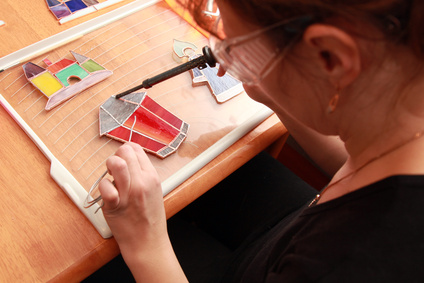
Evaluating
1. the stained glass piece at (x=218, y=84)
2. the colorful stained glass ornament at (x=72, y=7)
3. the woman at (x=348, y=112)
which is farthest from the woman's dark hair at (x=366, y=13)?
the colorful stained glass ornament at (x=72, y=7)

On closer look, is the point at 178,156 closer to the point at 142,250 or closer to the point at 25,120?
the point at 142,250

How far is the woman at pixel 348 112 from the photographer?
1.13 ft

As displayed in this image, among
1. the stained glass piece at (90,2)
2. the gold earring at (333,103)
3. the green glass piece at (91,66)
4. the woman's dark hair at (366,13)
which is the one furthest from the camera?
the stained glass piece at (90,2)

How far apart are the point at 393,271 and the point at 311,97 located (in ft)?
0.75

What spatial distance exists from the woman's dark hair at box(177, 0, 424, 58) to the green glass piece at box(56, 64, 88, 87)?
50cm

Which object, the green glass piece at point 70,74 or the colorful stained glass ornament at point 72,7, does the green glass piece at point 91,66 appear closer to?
the green glass piece at point 70,74

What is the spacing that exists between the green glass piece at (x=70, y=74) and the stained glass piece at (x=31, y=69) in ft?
0.14

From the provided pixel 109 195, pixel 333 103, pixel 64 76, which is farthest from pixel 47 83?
pixel 333 103

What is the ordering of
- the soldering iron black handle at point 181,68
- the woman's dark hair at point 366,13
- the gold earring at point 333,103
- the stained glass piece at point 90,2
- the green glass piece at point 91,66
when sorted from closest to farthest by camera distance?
1. the woman's dark hair at point 366,13
2. the gold earring at point 333,103
3. the soldering iron black handle at point 181,68
4. the green glass piece at point 91,66
5. the stained glass piece at point 90,2

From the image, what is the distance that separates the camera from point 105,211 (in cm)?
57

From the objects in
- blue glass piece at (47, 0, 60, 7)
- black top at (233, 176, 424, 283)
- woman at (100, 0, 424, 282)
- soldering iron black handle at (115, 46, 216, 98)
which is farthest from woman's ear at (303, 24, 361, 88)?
blue glass piece at (47, 0, 60, 7)

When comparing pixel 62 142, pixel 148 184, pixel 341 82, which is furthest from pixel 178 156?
pixel 341 82

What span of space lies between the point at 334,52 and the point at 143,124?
442 millimetres

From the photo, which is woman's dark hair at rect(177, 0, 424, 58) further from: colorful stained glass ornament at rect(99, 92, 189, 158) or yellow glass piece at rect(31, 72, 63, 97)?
yellow glass piece at rect(31, 72, 63, 97)
